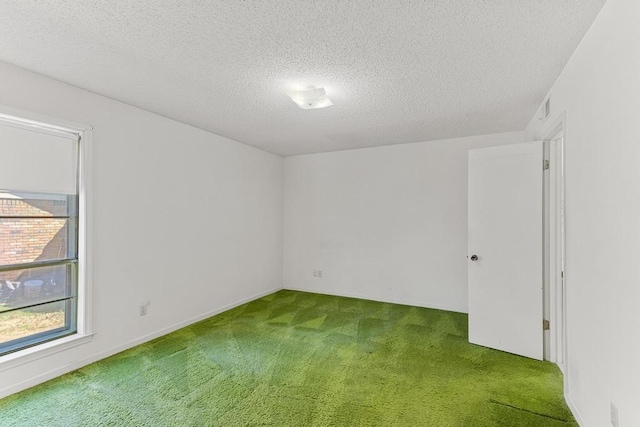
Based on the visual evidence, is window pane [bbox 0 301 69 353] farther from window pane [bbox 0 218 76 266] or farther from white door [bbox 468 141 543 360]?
white door [bbox 468 141 543 360]

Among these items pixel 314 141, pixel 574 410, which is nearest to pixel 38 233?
pixel 314 141

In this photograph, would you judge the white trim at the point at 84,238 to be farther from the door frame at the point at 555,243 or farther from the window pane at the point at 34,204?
the door frame at the point at 555,243

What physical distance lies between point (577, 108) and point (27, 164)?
161 inches

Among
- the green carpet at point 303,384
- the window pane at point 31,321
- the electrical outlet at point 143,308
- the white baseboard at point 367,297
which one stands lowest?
the green carpet at point 303,384

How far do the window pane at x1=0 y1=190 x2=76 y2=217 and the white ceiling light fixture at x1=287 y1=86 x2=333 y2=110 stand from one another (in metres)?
2.22

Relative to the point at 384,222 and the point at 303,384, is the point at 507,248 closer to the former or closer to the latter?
the point at 384,222

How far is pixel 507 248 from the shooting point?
307cm

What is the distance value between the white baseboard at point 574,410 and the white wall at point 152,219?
3.76 meters

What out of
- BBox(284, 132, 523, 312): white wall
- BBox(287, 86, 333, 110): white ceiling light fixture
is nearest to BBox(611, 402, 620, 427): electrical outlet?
BBox(287, 86, 333, 110): white ceiling light fixture

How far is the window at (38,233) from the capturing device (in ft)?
7.64

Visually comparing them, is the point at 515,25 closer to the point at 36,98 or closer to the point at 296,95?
the point at 296,95

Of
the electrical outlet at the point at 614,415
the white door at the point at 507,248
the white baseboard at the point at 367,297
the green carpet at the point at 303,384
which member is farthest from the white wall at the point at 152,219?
the electrical outlet at the point at 614,415

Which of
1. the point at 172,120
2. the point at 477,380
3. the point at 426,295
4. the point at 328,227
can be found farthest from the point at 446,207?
the point at 172,120

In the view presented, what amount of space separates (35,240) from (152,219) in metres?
0.98
